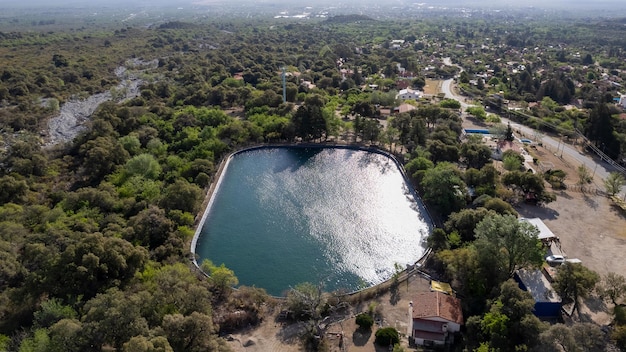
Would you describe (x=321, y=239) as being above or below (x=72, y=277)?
below

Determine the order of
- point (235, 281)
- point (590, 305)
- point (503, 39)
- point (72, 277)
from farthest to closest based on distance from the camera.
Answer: point (503, 39) → point (235, 281) → point (590, 305) → point (72, 277)

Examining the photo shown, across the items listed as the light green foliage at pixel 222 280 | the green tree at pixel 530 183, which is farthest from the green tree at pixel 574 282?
the light green foliage at pixel 222 280

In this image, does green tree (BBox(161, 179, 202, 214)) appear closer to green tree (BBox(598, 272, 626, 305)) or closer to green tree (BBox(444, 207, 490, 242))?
green tree (BBox(444, 207, 490, 242))

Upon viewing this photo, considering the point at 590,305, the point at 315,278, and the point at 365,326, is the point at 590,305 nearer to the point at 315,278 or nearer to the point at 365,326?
the point at 365,326

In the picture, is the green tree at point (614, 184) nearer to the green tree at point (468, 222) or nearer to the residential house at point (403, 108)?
the green tree at point (468, 222)

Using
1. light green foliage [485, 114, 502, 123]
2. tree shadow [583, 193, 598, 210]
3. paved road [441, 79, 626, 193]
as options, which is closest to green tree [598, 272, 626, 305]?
tree shadow [583, 193, 598, 210]

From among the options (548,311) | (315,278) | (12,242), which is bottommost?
(315,278)

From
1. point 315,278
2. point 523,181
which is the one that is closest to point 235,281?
point 315,278
